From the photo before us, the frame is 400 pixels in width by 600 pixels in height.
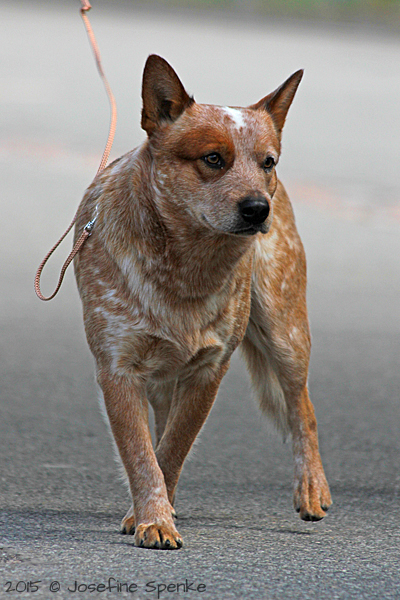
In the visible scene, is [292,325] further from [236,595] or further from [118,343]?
[236,595]

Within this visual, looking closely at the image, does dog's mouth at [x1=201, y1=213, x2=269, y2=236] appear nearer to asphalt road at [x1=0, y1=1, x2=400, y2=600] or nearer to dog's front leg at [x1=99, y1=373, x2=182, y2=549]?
dog's front leg at [x1=99, y1=373, x2=182, y2=549]

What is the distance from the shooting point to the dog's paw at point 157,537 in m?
2.97

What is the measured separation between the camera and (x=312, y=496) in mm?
3732

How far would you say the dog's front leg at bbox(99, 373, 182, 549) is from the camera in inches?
122

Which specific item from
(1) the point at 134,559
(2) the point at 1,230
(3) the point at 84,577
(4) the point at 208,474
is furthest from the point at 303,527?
(2) the point at 1,230

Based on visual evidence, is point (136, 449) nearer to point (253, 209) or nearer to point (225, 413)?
point (253, 209)

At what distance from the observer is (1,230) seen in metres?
8.50

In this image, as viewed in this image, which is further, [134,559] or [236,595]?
[134,559]

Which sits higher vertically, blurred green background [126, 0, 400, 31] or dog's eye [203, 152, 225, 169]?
dog's eye [203, 152, 225, 169]

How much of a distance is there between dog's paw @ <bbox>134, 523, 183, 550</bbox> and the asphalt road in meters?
0.05

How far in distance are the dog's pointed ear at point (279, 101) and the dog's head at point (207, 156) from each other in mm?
180

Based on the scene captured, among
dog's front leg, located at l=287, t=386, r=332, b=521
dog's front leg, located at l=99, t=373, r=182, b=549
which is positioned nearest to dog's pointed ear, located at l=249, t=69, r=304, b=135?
dog's front leg, located at l=99, t=373, r=182, b=549

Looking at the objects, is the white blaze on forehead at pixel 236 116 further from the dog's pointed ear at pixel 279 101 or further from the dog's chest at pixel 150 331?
the dog's chest at pixel 150 331

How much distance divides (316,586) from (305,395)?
150cm
